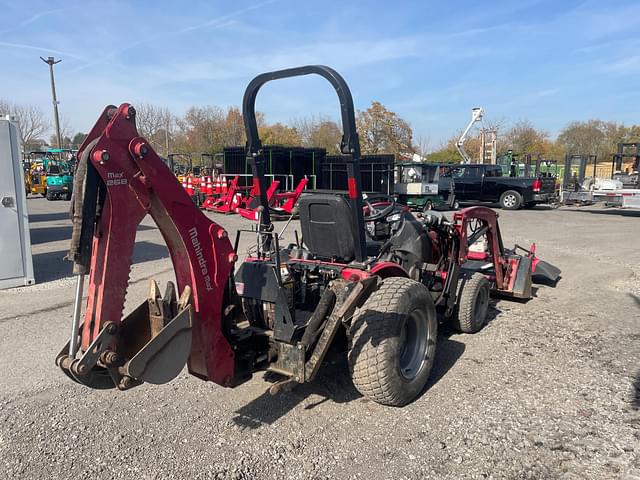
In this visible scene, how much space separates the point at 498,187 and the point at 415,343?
60.9 feet

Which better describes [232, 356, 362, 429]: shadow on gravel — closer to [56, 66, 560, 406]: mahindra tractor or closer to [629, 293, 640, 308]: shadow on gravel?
[56, 66, 560, 406]: mahindra tractor

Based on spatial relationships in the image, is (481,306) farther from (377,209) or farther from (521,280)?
(377,209)

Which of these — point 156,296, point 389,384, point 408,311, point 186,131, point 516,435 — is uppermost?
point 186,131

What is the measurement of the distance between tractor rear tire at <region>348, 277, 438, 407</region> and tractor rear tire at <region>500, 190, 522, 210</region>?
18408mm

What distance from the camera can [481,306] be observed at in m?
5.64

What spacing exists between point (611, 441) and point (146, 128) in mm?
40321

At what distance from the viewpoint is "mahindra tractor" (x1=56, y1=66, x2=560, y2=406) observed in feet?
8.89

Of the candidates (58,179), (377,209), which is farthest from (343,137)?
(58,179)

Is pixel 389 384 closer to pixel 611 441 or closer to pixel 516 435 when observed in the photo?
pixel 516 435

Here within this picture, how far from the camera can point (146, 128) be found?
39.0 metres

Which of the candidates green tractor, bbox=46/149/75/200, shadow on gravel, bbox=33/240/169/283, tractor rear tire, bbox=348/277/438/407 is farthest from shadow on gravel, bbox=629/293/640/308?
green tractor, bbox=46/149/75/200

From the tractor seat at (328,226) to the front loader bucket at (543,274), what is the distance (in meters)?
4.39

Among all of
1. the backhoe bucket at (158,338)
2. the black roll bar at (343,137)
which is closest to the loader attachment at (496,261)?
the black roll bar at (343,137)

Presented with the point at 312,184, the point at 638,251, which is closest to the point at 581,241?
the point at 638,251
